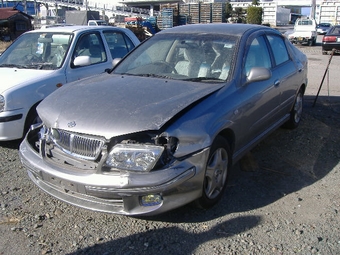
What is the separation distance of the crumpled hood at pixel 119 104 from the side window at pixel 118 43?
2.74 meters

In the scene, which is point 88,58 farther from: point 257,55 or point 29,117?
point 257,55

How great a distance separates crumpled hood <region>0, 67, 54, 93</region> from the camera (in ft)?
16.3

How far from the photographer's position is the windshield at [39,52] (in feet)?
18.9

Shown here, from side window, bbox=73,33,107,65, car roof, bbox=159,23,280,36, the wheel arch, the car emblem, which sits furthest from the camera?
side window, bbox=73,33,107,65

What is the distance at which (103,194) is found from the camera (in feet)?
9.79

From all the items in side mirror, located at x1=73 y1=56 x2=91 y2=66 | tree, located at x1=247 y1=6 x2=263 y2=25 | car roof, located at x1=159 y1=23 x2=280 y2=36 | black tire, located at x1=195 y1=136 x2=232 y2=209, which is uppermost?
tree, located at x1=247 y1=6 x2=263 y2=25

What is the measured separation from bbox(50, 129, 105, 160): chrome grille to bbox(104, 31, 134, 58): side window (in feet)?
11.8

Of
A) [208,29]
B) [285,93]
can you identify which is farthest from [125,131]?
[285,93]

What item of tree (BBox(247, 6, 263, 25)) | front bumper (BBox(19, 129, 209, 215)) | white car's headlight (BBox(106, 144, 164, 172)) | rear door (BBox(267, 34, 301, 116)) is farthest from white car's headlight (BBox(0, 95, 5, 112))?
tree (BBox(247, 6, 263, 25))

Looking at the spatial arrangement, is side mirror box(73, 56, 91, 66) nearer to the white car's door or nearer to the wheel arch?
the white car's door

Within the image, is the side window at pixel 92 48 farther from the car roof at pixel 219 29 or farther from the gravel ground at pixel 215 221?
the gravel ground at pixel 215 221

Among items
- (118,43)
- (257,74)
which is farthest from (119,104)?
(118,43)

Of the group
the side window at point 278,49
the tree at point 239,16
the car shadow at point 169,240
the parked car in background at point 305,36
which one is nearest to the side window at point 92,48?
the side window at point 278,49

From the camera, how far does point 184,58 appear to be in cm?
427
